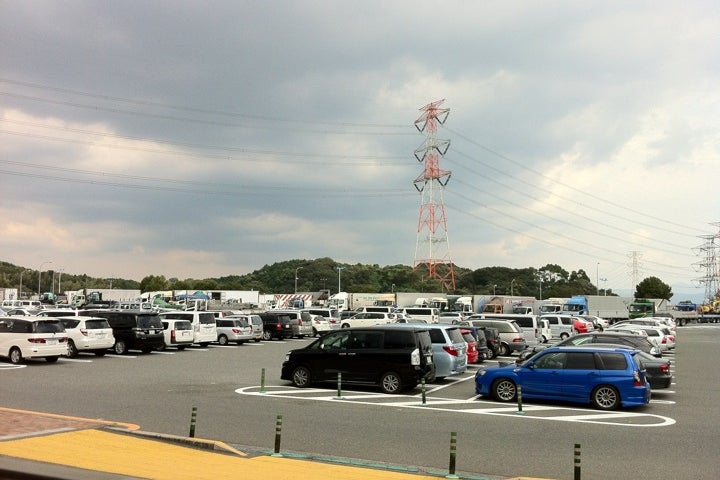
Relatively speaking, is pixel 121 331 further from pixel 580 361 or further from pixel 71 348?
pixel 580 361

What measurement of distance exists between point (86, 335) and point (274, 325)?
16.2 m

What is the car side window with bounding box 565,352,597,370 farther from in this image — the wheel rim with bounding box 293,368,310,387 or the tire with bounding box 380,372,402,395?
the wheel rim with bounding box 293,368,310,387

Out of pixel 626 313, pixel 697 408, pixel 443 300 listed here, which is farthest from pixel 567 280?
pixel 697 408

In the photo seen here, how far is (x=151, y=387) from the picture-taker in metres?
18.0

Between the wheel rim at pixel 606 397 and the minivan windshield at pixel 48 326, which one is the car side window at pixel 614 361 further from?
the minivan windshield at pixel 48 326

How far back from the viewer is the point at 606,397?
15305 mm

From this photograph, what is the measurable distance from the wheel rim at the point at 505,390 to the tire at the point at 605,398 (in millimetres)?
1913

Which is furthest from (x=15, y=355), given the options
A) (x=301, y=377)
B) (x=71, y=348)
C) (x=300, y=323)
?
(x=300, y=323)

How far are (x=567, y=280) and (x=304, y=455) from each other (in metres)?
162

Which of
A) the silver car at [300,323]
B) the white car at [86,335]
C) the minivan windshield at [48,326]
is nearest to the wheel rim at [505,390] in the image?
the minivan windshield at [48,326]

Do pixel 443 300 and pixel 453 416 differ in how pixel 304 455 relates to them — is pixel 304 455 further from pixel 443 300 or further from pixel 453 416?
pixel 443 300

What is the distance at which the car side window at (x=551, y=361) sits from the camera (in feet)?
52.4

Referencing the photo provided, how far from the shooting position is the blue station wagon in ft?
49.8

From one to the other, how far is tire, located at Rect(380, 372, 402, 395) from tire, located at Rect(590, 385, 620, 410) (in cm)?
491
